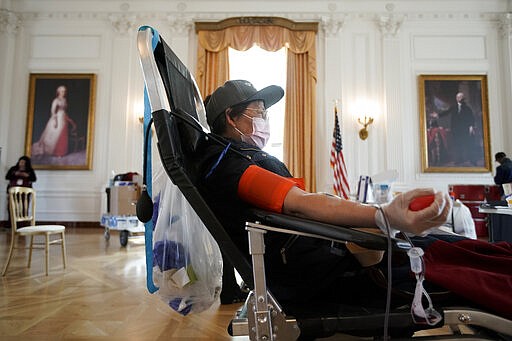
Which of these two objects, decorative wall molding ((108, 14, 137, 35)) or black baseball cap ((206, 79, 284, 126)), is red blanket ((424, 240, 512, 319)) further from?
decorative wall molding ((108, 14, 137, 35))

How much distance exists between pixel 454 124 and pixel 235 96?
18.6 ft

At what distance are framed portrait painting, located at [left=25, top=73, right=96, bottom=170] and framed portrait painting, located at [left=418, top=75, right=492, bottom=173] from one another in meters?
6.13

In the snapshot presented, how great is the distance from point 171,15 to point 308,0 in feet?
8.42

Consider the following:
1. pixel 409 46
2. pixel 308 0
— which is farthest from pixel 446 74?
pixel 308 0

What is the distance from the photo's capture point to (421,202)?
0.58 metres

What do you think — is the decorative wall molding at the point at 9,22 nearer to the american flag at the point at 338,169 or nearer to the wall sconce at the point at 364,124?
the american flag at the point at 338,169

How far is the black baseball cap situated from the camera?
3.49 ft

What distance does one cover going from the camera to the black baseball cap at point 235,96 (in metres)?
1.06

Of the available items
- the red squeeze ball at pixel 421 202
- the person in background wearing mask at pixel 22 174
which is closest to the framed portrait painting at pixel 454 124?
the red squeeze ball at pixel 421 202

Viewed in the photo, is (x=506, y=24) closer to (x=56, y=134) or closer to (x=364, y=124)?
(x=364, y=124)

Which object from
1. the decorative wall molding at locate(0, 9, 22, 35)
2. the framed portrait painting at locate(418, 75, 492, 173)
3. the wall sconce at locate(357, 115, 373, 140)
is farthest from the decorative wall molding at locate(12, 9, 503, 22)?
the wall sconce at locate(357, 115, 373, 140)

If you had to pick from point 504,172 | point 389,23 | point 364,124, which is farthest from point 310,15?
point 504,172

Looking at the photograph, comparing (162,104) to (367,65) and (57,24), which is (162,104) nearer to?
(367,65)

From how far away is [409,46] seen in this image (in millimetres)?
5574
